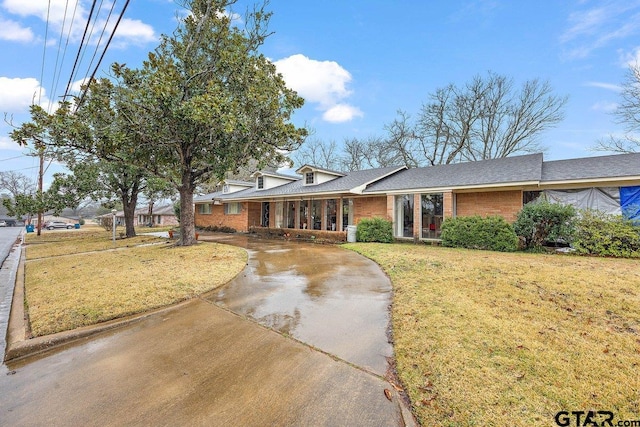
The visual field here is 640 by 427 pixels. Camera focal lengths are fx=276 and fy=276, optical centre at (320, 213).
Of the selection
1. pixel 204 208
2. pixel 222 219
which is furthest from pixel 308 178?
pixel 204 208

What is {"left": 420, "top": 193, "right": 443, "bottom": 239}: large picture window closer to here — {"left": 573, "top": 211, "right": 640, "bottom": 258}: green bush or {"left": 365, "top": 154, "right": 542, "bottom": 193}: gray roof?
{"left": 365, "top": 154, "right": 542, "bottom": 193}: gray roof

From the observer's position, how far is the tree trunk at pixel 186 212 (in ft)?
39.3

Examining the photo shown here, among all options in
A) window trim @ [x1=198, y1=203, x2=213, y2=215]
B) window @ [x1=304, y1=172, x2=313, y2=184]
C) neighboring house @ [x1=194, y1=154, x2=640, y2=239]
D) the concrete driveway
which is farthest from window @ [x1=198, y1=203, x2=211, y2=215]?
the concrete driveway

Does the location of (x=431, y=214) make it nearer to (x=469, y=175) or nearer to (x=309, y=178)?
(x=469, y=175)

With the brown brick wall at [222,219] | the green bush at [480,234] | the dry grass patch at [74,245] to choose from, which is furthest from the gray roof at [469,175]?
the dry grass patch at [74,245]

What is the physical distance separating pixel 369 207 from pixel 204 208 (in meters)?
17.5

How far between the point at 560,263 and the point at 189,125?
12.4 metres

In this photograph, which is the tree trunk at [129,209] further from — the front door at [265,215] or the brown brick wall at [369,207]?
the brown brick wall at [369,207]

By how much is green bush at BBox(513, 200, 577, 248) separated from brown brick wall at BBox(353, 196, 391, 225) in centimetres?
590

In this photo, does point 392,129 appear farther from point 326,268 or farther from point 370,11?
point 326,268

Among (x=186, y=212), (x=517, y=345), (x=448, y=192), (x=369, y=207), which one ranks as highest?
(x=448, y=192)

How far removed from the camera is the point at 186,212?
12.2 meters

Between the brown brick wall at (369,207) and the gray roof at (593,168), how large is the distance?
6.76 metres

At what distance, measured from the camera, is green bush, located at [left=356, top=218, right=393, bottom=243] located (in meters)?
13.4
